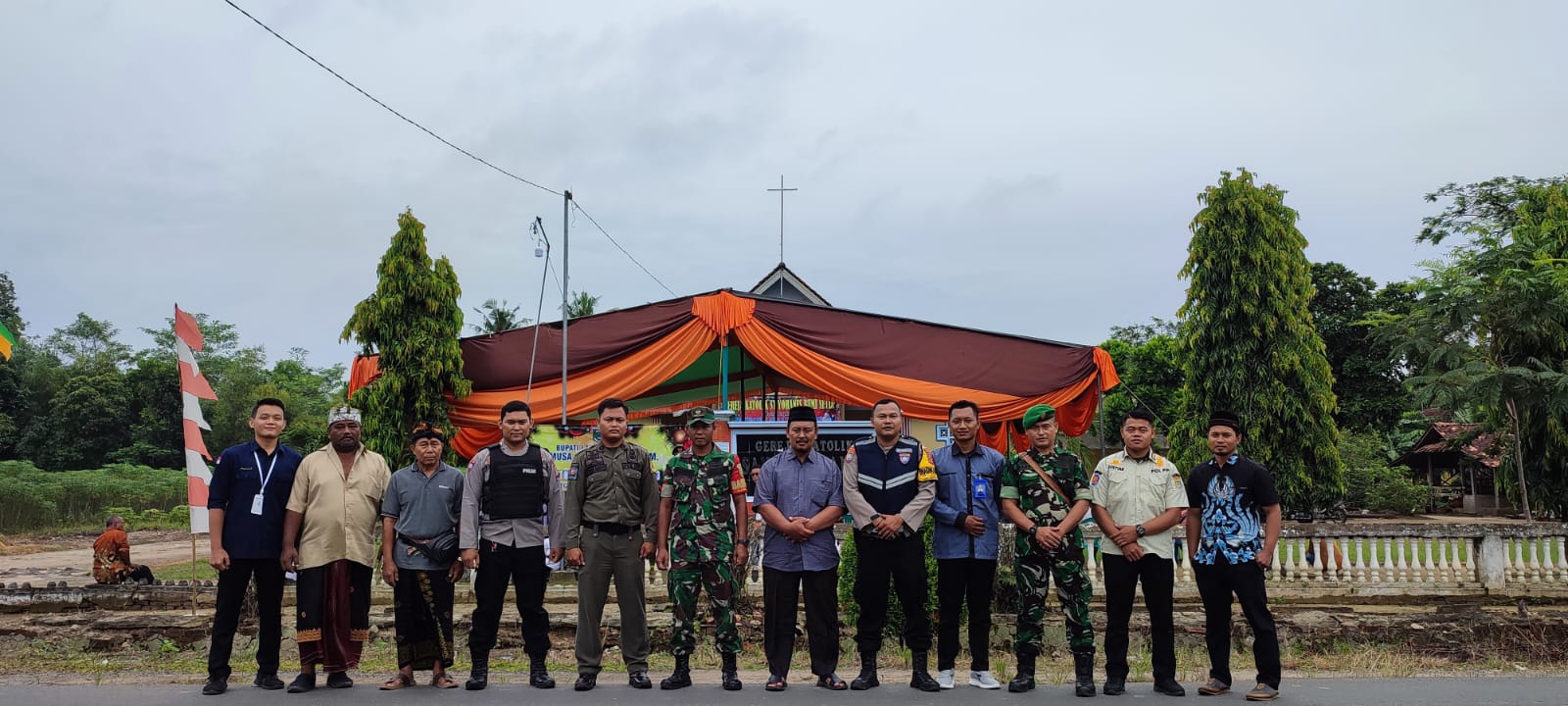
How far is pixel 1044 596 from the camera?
5902mm

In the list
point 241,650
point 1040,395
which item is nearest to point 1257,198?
point 1040,395

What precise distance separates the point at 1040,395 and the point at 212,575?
11192 millimetres

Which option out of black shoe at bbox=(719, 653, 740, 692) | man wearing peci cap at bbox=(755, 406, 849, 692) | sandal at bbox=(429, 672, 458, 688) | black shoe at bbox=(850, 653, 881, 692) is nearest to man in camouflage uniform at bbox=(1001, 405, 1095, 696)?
black shoe at bbox=(850, 653, 881, 692)

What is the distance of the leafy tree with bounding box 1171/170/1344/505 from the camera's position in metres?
18.1

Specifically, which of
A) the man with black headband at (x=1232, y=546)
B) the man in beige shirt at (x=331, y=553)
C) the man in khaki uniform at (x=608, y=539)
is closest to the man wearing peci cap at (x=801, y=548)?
the man in khaki uniform at (x=608, y=539)

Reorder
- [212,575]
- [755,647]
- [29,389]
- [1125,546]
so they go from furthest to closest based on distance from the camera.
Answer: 1. [29,389]
2. [212,575]
3. [755,647]
4. [1125,546]

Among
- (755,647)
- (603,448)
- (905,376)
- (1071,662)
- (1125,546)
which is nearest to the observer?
(1125,546)

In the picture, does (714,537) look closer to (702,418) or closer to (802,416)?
(702,418)

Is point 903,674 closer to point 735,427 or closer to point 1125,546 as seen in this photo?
point 1125,546

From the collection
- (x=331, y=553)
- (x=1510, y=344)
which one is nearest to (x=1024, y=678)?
(x=331, y=553)

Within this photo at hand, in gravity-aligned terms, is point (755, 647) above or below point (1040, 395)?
below

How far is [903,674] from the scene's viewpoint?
20.8 ft

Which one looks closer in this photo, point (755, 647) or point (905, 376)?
point (755, 647)

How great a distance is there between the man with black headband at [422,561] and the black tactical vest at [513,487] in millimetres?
243
